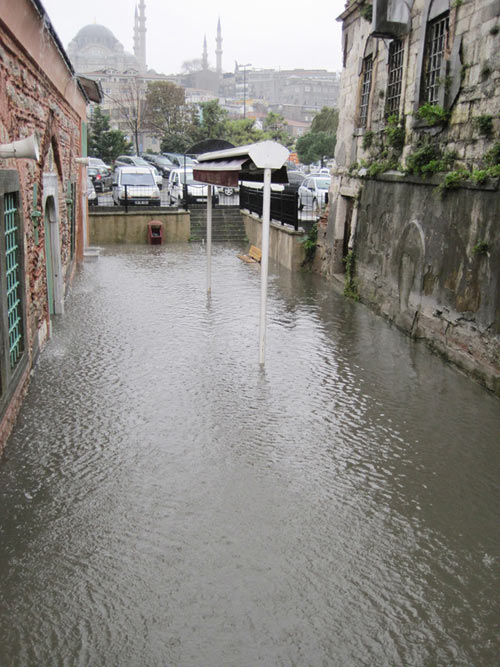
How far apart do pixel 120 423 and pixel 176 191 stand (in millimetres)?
22389

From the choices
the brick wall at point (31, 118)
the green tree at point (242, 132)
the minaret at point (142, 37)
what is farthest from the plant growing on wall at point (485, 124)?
the minaret at point (142, 37)

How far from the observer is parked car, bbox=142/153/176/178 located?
148 ft

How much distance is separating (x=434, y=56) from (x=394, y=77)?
181 centimetres

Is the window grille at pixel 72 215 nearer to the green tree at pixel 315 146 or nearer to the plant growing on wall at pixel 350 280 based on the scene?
the plant growing on wall at pixel 350 280

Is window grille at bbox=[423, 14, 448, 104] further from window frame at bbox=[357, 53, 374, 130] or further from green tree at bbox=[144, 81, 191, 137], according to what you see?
green tree at bbox=[144, 81, 191, 137]

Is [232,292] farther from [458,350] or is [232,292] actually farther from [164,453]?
[164,453]

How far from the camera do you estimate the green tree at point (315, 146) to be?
57.3 m

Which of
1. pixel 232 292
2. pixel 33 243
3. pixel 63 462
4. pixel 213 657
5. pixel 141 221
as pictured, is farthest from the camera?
pixel 141 221

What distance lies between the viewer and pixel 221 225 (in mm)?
24109

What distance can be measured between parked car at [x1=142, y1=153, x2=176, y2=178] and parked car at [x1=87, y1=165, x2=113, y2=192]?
26.8ft

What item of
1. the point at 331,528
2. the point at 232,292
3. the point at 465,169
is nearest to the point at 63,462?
the point at 331,528

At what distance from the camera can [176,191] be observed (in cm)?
2823

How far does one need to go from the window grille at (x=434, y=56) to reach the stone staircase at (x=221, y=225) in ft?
43.4

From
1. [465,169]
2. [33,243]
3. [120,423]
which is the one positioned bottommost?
[120,423]
